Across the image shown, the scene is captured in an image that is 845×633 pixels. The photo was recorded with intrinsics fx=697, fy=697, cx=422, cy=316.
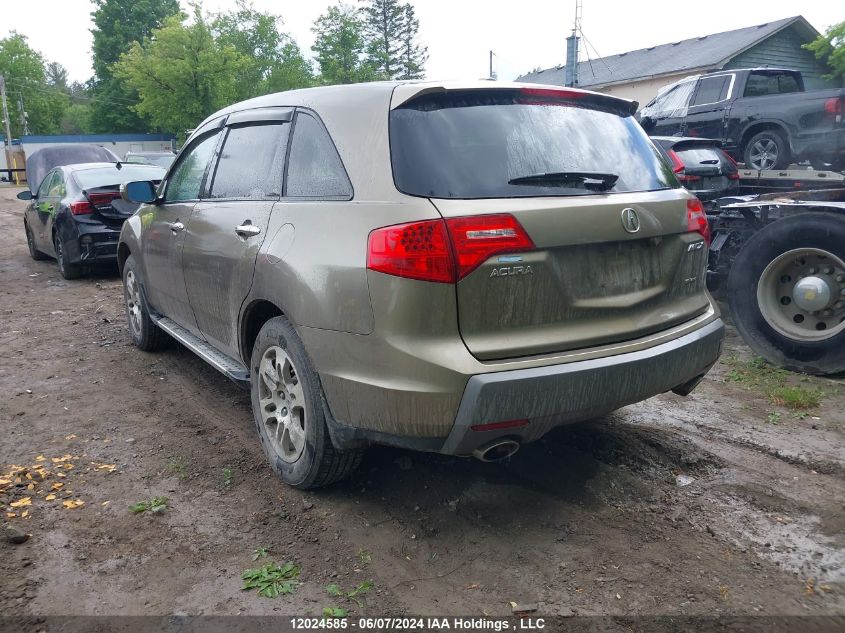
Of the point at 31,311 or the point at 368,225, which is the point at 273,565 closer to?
the point at 368,225

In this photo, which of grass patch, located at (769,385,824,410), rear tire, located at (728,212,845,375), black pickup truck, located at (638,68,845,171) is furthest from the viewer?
black pickup truck, located at (638,68,845,171)

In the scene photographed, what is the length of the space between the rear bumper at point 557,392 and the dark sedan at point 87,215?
807 cm

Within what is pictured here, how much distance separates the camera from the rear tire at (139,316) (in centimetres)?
581

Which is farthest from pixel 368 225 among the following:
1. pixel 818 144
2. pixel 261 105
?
pixel 818 144

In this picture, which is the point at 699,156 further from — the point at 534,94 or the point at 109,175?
the point at 109,175

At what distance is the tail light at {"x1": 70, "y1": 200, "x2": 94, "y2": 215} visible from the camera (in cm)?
940

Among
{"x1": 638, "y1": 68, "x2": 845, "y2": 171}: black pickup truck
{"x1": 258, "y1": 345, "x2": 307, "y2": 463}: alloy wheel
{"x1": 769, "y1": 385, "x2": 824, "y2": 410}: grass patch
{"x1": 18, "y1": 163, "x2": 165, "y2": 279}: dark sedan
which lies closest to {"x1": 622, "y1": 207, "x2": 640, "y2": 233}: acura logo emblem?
{"x1": 258, "y1": 345, "x2": 307, "y2": 463}: alloy wheel

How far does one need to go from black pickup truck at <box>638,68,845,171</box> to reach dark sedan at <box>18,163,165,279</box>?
9059 mm

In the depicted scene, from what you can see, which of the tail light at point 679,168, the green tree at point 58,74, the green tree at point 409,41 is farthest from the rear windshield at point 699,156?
the green tree at point 58,74

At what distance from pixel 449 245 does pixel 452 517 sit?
1326mm

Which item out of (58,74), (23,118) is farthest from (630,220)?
(58,74)

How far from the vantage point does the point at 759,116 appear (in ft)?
37.0

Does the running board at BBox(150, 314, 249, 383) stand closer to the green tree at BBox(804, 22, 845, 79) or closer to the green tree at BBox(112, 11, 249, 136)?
the green tree at BBox(804, 22, 845, 79)

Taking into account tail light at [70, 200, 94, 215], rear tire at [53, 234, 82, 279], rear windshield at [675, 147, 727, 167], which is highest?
rear windshield at [675, 147, 727, 167]
